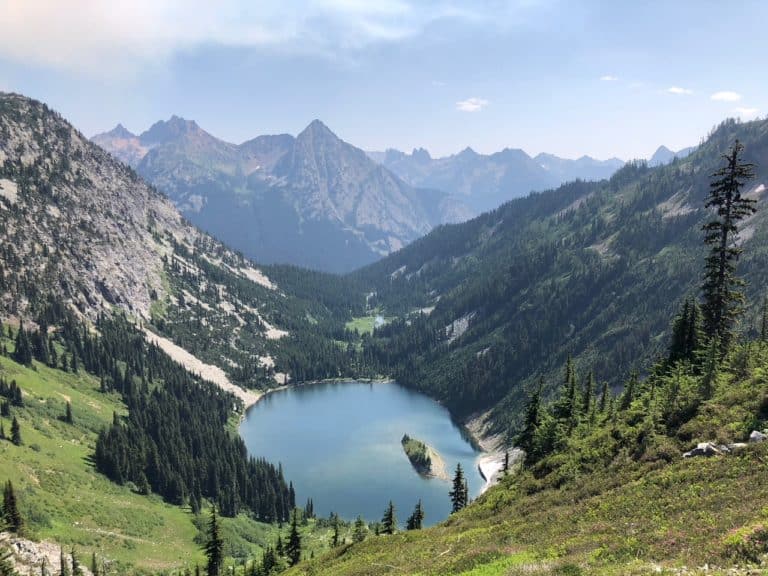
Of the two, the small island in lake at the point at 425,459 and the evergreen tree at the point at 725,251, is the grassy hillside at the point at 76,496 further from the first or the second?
the evergreen tree at the point at 725,251

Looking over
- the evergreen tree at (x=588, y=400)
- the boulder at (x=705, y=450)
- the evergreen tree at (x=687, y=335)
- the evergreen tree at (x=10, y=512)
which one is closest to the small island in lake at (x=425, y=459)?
the evergreen tree at (x=588, y=400)

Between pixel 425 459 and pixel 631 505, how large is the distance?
13800 cm

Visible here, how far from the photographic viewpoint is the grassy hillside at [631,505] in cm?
2566

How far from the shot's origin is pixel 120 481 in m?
122

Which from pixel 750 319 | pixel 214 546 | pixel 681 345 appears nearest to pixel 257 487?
pixel 214 546

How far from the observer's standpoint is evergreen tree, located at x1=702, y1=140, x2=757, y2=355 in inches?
1984

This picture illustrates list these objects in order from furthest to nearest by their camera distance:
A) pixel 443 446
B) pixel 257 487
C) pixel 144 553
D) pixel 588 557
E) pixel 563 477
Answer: pixel 443 446 → pixel 257 487 → pixel 144 553 → pixel 563 477 → pixel 588 557

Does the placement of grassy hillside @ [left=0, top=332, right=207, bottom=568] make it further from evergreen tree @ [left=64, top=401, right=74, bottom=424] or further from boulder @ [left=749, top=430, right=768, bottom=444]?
boulder @ [left=749, top=430, right=768, bottom=444]

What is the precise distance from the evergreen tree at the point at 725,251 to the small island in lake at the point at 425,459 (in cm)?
11908

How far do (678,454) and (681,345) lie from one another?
3188 cm

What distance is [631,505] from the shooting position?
33.5 meters

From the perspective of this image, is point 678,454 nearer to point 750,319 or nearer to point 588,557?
point 588,557

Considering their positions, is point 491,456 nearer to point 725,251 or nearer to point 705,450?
point 725,251

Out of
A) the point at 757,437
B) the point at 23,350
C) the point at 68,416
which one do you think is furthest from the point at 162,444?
the point at 757,437
